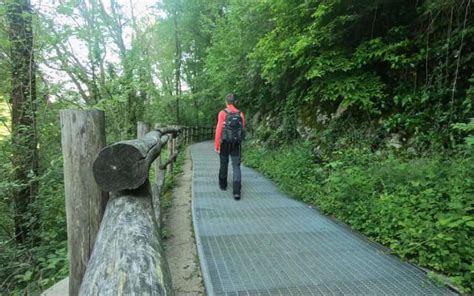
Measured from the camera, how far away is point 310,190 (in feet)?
17.6

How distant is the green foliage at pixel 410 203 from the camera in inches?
107

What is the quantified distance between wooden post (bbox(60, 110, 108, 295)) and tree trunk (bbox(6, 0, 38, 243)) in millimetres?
4170

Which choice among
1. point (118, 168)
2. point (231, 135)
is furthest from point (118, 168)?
point (231, 135)

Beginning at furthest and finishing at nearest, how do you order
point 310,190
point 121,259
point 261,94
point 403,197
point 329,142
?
point 261,94 < point 329,142 < point 310,190 < point 403,197 < point 121,259

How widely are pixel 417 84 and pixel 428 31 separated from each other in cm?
97

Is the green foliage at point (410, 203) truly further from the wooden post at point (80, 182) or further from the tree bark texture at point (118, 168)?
the wooden post at point (80, 182)

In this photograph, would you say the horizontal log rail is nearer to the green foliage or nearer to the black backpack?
the green foliage

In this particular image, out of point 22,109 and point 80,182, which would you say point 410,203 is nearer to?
point 80,182

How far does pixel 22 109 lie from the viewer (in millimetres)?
5324

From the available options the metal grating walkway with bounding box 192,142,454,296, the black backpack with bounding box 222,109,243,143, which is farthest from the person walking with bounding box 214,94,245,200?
the metal grating walkway with bounding box 192,142,454,296

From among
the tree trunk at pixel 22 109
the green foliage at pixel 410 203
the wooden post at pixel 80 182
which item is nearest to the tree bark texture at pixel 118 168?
the wooden post at pixel 80 182

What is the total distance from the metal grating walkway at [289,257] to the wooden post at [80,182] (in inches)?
45.4

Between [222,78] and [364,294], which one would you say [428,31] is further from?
[222,78]

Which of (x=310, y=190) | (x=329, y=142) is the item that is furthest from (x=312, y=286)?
(x=329, y=142)
